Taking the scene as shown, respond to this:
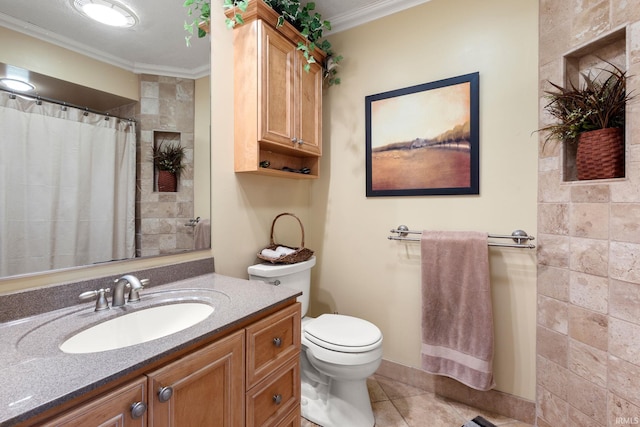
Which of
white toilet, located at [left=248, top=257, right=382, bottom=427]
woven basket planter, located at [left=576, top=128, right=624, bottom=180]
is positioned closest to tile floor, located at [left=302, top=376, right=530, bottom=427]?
white toilet, located at [left=248, top=257, right=382, bottom=427]

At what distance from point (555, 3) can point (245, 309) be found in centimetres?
204

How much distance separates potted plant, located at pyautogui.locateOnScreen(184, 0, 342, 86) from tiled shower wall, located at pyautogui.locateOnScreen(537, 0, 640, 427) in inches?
48.2

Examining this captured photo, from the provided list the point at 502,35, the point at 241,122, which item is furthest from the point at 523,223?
the point at 241,122

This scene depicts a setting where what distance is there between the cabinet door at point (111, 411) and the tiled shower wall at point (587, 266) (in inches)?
67.0

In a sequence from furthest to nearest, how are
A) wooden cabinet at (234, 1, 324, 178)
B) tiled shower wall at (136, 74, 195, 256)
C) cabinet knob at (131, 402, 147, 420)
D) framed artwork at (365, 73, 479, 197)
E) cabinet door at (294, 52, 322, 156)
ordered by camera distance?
cabinet door at (294, 52, 322, 156) → framed artwork at (365, 73, 479, 197) → wooden cabinet at (234, 1, 324, 178) → tiled shower wall at (136, 74, 195, 256) → cabinet knob at (131, 402, 147, 420)

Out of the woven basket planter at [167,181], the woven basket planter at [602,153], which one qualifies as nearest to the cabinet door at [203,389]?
the woven basket planter at [167,181]

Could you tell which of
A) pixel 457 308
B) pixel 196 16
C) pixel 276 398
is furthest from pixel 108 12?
pixel 457 308

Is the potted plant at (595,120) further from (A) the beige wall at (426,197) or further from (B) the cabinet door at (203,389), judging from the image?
(B) the cabinet door at (203,389)

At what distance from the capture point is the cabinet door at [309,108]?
1.81 m

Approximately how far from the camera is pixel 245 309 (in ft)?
3.26

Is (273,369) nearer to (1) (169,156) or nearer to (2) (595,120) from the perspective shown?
(1) (169,156)

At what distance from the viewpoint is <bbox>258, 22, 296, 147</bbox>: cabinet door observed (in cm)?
154

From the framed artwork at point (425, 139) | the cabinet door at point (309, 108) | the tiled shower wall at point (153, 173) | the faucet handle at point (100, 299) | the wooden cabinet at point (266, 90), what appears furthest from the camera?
the cabinet door at point (309, 108)

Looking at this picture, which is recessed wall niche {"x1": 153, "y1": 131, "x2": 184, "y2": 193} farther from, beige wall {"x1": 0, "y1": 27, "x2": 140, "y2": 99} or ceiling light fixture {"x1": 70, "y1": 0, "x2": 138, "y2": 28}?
ceiling light fixture {"x1": 70, "y1": 0, "x2": 138, "y2": 28}
